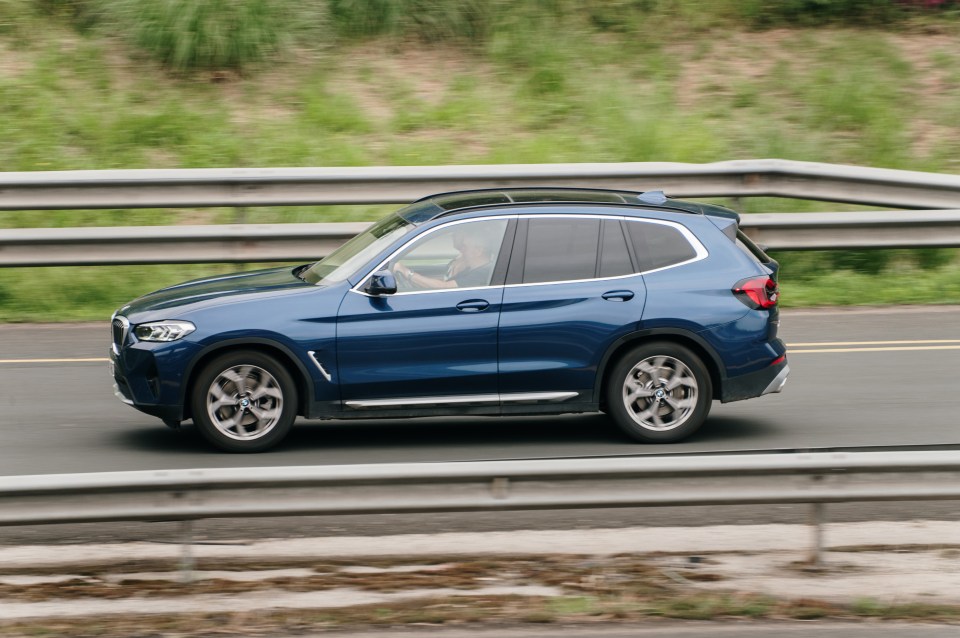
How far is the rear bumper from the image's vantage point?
8.62m

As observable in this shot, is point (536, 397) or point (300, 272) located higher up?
point (300, 272)

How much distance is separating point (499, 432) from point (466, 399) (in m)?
0.70

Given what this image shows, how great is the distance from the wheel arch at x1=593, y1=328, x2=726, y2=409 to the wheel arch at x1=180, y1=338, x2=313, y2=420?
1.82 metres

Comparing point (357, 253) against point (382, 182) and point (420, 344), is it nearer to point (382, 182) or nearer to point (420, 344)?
point (420, 344)

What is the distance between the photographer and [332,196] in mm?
12523

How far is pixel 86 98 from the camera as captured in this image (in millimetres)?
15203

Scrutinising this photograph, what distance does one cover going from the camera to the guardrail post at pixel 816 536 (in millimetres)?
6469

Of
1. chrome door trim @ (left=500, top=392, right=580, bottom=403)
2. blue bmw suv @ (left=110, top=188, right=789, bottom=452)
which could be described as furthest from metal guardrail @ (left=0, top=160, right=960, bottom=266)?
chrome door trim @ (left=500, top=392, right=580, bottom=403)

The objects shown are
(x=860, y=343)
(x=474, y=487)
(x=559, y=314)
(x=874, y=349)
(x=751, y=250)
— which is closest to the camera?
(x=474, y=487)

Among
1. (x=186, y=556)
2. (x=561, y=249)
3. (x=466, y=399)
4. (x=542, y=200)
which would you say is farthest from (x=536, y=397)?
(x=186, y=556)

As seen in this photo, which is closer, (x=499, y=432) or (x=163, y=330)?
(x=163, y=330)

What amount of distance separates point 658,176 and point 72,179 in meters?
5.40

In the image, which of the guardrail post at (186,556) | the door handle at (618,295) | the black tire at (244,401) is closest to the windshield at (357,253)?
the black tire at (244,401)

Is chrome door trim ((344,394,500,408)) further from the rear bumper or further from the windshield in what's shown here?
the rear bumper
